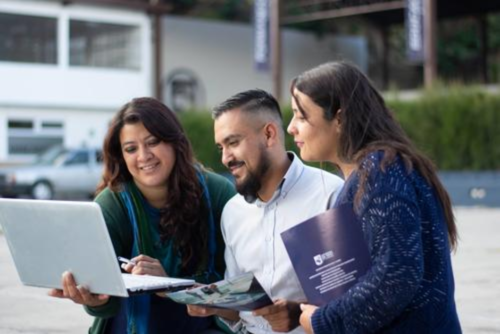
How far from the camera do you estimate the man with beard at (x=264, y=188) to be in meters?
3.11

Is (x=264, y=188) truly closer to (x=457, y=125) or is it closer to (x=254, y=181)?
(x=254, y=181)

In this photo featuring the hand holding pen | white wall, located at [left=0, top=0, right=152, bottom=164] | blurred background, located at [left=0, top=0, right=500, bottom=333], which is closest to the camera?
the hand holding pen

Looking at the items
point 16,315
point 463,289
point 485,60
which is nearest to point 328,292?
point 16,315

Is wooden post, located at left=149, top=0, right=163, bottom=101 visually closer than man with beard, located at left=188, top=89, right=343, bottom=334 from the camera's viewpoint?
No

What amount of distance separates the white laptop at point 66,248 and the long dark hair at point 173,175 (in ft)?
1.43

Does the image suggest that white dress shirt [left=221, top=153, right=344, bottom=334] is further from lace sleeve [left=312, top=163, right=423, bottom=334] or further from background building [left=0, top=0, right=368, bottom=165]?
background building [left=0, top=0, right=368, bottom=165]

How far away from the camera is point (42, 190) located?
78.9 feet

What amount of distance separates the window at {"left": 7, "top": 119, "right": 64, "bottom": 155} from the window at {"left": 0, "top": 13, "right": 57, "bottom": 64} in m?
2.18

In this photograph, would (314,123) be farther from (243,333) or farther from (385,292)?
(243,333)

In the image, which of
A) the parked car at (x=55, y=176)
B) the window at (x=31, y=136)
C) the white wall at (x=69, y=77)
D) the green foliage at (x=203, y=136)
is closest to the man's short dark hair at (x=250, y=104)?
the parked car at (x=55, y=176)

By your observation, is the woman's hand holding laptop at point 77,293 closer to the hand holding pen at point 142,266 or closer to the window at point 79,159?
the hand holding pen at point 142,266

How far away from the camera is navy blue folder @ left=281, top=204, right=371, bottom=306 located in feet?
8.09

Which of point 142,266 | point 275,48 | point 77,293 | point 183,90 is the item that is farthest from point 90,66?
point 77,293

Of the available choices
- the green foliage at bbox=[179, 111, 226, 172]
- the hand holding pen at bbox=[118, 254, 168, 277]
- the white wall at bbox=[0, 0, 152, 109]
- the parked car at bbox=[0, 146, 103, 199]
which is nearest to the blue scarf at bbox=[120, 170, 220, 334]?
the hand holding pen at bbox=[118, 254, 168, 277]
